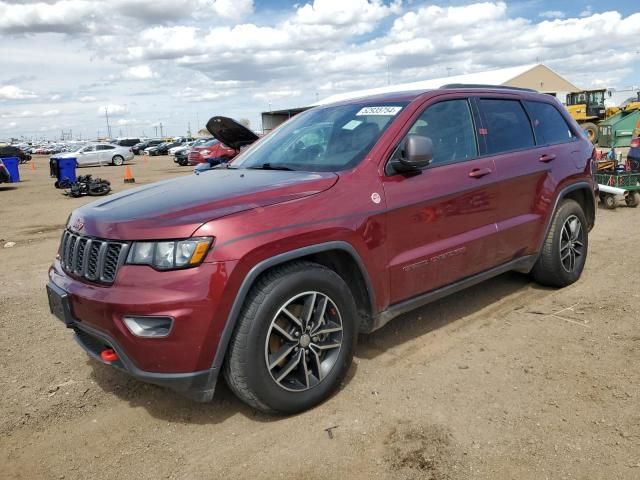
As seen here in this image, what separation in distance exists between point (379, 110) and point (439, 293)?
1.36m

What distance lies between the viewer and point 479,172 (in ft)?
12.8

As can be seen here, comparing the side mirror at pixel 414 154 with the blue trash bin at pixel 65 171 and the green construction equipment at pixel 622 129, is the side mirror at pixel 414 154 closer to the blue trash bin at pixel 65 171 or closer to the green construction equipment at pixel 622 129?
the blue trash bin at pixel 65 171

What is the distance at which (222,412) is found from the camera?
3.14m

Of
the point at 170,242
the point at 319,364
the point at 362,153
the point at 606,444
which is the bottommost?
the point at 606,444

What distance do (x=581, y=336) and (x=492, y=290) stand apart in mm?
1198

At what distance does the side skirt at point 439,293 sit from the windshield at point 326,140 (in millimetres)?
976

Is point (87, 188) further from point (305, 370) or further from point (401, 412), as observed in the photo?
point (401, 412)

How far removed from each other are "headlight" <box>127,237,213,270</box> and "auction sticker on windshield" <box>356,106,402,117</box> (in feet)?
5.60

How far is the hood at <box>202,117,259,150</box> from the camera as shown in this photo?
8.38m

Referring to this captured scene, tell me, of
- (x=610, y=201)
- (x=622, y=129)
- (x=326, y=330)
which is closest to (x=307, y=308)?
(x=326, y=330)

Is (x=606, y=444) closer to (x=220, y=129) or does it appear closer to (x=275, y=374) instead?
(x=275, y=374)

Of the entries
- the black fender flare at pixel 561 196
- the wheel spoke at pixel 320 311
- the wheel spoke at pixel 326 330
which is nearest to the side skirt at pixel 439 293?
the black fender flare at pixel 561 196

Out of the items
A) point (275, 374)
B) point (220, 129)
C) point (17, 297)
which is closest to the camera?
point (275, 374)

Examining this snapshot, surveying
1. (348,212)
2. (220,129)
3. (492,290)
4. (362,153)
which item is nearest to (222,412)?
(348,212)
